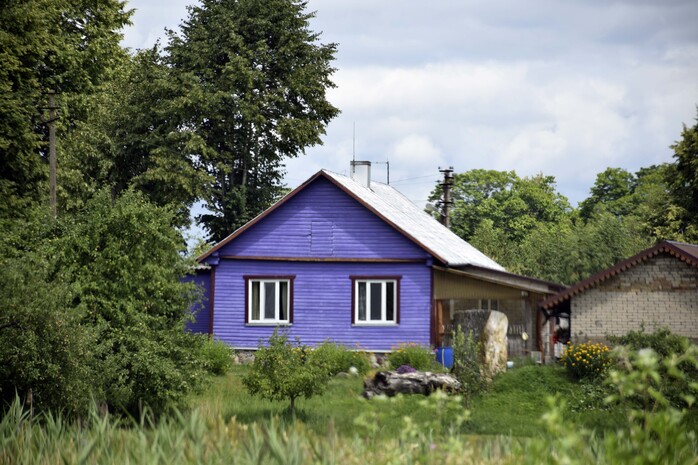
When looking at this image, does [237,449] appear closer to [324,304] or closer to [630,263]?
[630,263]

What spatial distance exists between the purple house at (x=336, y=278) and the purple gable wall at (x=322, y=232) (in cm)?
3

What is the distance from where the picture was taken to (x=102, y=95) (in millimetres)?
44219

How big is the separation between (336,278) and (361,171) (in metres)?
7.69

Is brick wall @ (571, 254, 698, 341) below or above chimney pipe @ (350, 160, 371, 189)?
below

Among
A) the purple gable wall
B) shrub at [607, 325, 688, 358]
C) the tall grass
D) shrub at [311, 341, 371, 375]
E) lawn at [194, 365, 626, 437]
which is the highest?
the purple gable wall

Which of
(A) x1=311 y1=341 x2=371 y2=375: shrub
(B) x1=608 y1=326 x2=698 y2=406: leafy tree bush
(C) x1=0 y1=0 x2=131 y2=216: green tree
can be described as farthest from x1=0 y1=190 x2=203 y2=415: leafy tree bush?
(B) x1=608 y1=326 x2=698 y2=406: leafy tree bush

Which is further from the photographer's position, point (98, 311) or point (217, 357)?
point (217, 357)

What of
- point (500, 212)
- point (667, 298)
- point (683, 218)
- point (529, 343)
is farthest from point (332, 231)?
point (500, 212)

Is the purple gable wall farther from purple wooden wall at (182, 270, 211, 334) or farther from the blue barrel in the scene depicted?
the blue barrel

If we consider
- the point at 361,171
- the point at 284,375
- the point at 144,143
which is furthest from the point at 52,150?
the point at 144,143

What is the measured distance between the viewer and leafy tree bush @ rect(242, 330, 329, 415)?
22.7m

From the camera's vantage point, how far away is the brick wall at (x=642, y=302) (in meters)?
29.7

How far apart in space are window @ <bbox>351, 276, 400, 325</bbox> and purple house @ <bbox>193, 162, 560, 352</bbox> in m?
0.03

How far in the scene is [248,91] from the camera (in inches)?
1809
